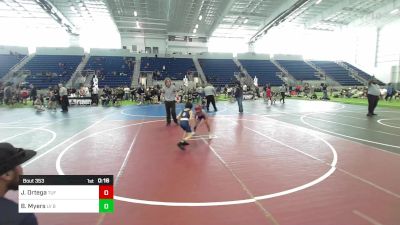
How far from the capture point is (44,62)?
40.5 meters

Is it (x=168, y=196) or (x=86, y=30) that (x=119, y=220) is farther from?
(x=86, y=30)

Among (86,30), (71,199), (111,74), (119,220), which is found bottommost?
(119,220)

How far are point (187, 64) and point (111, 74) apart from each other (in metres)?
12.9

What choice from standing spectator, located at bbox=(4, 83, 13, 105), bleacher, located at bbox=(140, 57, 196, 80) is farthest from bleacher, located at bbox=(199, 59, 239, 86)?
standing spectator, located at bbox=(4, 83, 13, 105)

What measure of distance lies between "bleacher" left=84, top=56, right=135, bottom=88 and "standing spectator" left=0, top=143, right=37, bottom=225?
3750 cm

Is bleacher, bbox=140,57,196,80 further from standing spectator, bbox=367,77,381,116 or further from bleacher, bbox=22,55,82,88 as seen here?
standing spectator, bbox=367,77,381,116

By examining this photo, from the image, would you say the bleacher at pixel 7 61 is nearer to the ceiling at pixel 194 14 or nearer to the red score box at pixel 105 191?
the ceiling at pixel 194 14

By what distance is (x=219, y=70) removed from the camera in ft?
150

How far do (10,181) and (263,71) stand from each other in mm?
47685

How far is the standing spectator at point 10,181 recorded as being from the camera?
1.46 m

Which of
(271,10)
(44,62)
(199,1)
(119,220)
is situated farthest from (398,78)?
(44,62)

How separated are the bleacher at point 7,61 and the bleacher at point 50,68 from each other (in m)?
1.81
